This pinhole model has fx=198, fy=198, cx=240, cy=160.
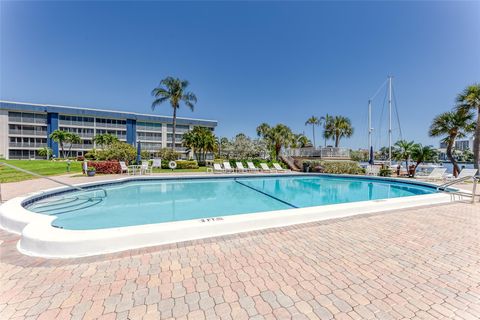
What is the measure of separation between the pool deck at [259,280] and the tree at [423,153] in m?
17.7

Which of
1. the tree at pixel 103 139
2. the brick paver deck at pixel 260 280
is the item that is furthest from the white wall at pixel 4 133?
the brick paver deck at pixel 260 280

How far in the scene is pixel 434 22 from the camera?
1256cm

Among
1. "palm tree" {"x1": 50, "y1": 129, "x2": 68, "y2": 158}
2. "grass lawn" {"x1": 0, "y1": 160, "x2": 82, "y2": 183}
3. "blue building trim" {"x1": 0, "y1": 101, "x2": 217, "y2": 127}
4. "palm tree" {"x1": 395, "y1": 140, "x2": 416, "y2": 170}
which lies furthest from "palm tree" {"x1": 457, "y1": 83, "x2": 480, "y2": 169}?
"palm tree" {"x1": 50, "y1": 129, "x2": 68, "y2": 158}

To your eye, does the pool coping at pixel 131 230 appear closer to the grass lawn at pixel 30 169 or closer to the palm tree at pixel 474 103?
the grass lawn at pixel 30 169

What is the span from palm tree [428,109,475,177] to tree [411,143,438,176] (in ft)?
3.72

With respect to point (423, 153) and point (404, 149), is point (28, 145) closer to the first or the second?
point (404, 149)

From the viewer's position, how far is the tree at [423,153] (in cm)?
1702

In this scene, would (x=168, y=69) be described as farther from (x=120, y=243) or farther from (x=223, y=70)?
(x=120, y=243)

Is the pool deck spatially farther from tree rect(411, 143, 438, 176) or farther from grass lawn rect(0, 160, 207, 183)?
tree rect(411, 143, 438, 176)

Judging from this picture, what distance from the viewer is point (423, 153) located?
17312 millimetres

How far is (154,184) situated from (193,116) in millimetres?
48573

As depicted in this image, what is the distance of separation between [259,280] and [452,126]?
2244 centimetres

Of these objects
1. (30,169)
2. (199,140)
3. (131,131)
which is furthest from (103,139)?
(30,169)

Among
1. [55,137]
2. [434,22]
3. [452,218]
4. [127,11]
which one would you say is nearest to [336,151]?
[434,22]
